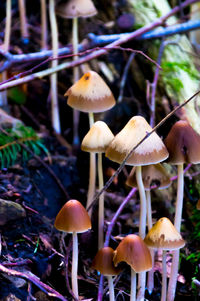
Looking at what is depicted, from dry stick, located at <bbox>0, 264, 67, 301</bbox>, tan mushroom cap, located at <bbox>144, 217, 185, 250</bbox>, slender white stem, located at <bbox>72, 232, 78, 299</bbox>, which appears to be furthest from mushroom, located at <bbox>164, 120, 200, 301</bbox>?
dry stick, located at <bbox>0, 264, 67, 301</bbox>

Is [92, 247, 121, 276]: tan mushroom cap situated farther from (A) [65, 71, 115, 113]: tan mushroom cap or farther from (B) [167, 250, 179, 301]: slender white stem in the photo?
(A) [65, 71, 115, 113]: tan mushroom cap

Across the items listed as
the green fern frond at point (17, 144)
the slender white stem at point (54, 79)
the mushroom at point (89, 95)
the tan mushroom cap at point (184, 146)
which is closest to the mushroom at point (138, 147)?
the tan mushroom cap at point (184, 146)

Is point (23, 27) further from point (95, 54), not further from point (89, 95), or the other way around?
point (89, 95)

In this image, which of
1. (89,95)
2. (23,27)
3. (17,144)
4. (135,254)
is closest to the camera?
(135,254)

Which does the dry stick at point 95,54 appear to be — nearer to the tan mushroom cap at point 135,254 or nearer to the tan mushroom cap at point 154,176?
the tan mushroom cap at point 154,176

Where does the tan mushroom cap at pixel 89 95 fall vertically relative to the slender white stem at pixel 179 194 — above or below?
above

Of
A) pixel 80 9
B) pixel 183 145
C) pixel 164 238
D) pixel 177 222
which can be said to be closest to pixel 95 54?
pixel 80 9
